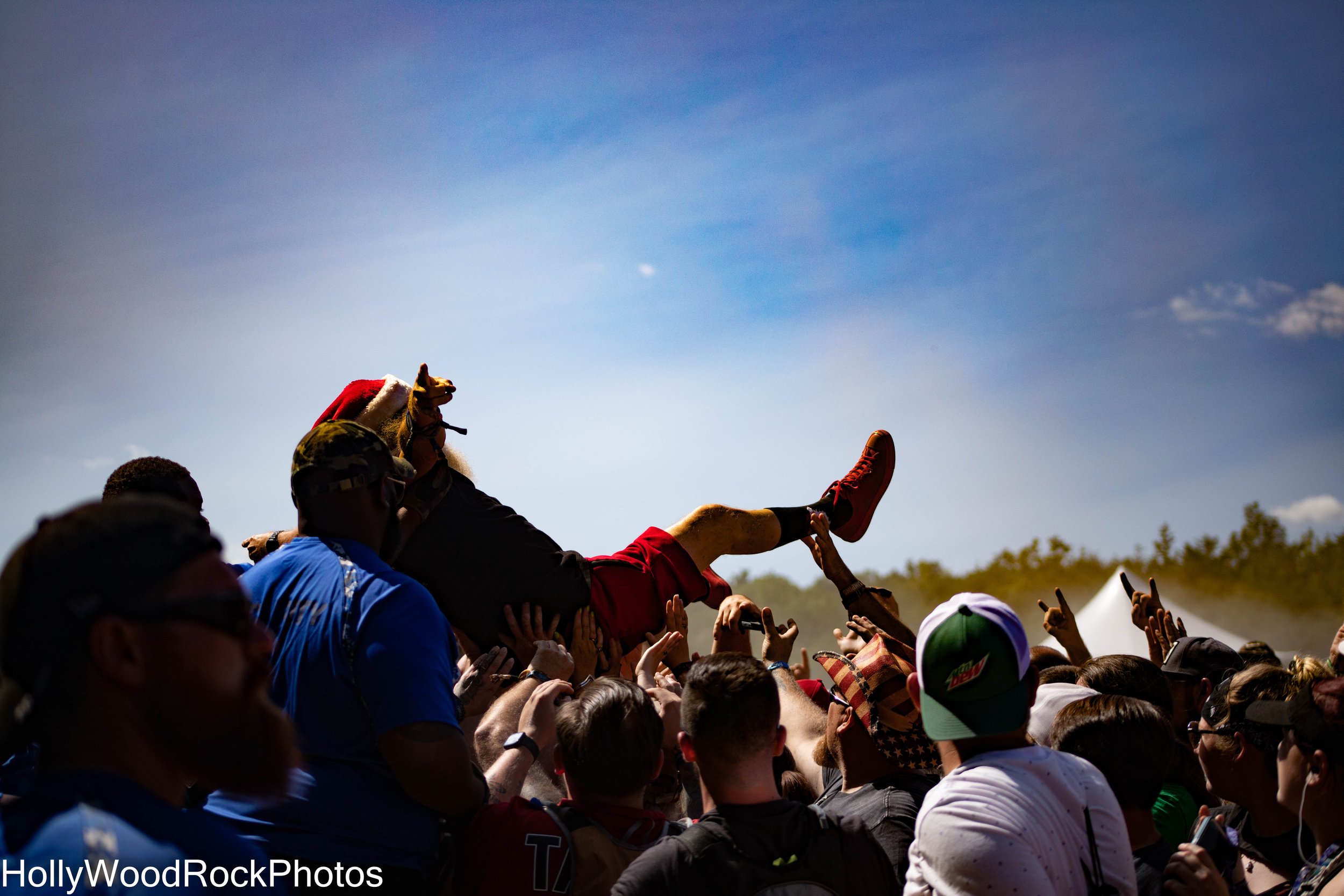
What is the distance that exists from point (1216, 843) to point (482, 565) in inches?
112

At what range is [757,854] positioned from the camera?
190cm

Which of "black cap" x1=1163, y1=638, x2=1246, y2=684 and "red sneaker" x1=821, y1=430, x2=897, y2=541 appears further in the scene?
"red sneaker" x1=821, y1=430, x2=897, y2=541

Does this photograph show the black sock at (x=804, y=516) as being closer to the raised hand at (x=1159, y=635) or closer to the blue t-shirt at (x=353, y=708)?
the raised hand at (x=1159, y=635)

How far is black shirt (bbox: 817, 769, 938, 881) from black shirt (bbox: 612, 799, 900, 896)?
0.25 m

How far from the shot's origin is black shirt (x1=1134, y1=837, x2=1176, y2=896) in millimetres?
2117

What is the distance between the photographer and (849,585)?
390cm

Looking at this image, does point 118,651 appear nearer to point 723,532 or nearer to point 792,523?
point 723,532

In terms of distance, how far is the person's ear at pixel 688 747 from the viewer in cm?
209

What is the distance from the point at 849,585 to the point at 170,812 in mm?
3066

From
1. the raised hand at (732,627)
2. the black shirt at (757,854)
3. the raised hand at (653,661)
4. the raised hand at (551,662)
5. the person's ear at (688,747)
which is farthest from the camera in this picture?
the raised hand at (732,627)

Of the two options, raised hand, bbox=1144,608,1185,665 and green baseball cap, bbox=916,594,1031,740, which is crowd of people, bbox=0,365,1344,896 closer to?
green baseball cap, bbox=916,594,1031,740

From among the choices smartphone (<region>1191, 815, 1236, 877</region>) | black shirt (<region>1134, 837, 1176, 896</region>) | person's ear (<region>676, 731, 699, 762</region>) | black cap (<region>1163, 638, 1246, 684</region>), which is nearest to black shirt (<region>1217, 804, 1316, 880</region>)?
black shirt (<region>1134, 837, 1176, 896</region>)

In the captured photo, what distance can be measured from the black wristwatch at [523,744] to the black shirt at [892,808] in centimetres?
78

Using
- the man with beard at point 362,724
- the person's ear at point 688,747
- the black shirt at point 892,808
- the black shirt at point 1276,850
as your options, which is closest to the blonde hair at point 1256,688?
the black shirt at point 1276,850
